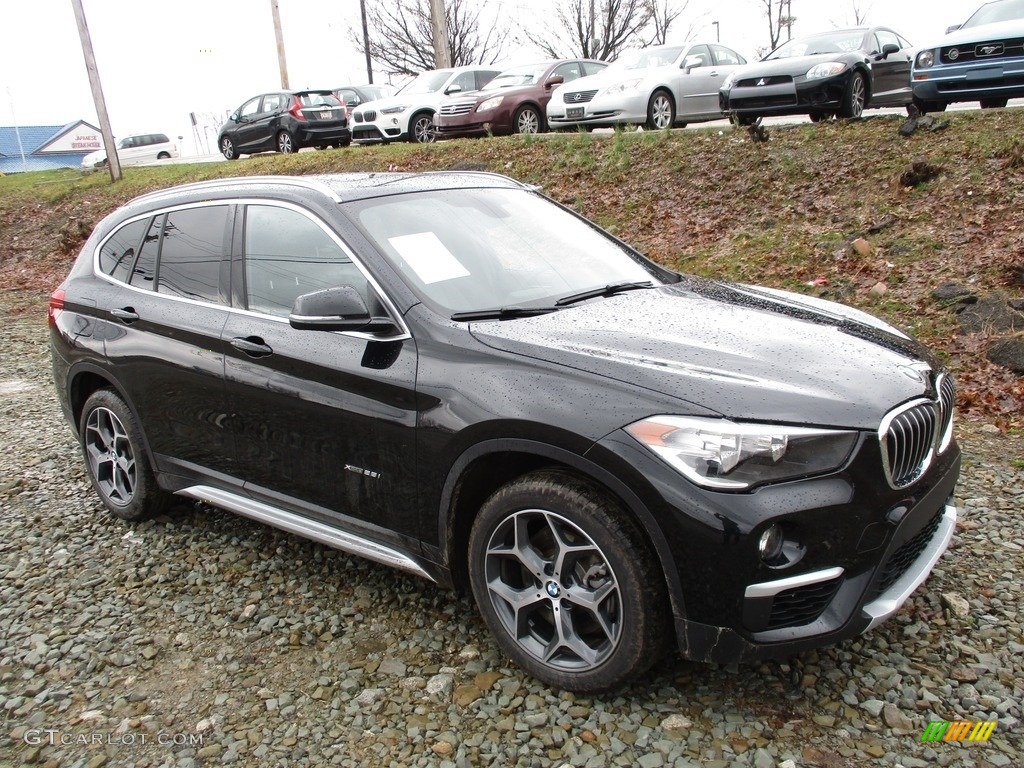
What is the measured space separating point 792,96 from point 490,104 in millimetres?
5962

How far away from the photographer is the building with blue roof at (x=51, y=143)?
5144 cm

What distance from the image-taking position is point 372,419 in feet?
11.1

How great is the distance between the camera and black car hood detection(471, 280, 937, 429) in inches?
108

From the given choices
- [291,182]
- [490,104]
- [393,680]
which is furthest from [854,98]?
[393,680]

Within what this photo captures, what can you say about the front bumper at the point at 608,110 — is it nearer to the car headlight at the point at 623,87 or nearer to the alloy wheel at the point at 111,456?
the car headlight at the point at 623,87

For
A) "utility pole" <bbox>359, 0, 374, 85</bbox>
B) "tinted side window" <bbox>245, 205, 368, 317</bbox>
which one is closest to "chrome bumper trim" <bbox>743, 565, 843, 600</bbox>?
"tinted side window" <bbox>245, 205, 368, 317</bbox>

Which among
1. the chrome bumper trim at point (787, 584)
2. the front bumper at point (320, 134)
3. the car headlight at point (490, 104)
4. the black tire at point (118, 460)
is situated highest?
the car headlight at point (490, 104)

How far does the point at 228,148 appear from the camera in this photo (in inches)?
813

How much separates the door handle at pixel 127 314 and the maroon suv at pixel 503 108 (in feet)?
36.4

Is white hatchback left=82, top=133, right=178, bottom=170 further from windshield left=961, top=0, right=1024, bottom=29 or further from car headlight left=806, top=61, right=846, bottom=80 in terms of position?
windshield left=961, top=0, right=1024, bottom=29

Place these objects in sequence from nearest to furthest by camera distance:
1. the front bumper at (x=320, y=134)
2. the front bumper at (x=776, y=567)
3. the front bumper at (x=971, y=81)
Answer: the front bumper at (x=776, y=567) < the front bumper at (x=971, y=81) < the front bumper at (x=320, y=134)

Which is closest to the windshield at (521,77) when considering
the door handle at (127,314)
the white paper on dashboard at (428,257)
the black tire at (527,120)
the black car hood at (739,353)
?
the black tire at (527,120)

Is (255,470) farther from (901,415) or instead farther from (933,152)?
(933,152)

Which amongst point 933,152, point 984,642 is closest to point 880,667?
point 984,642
